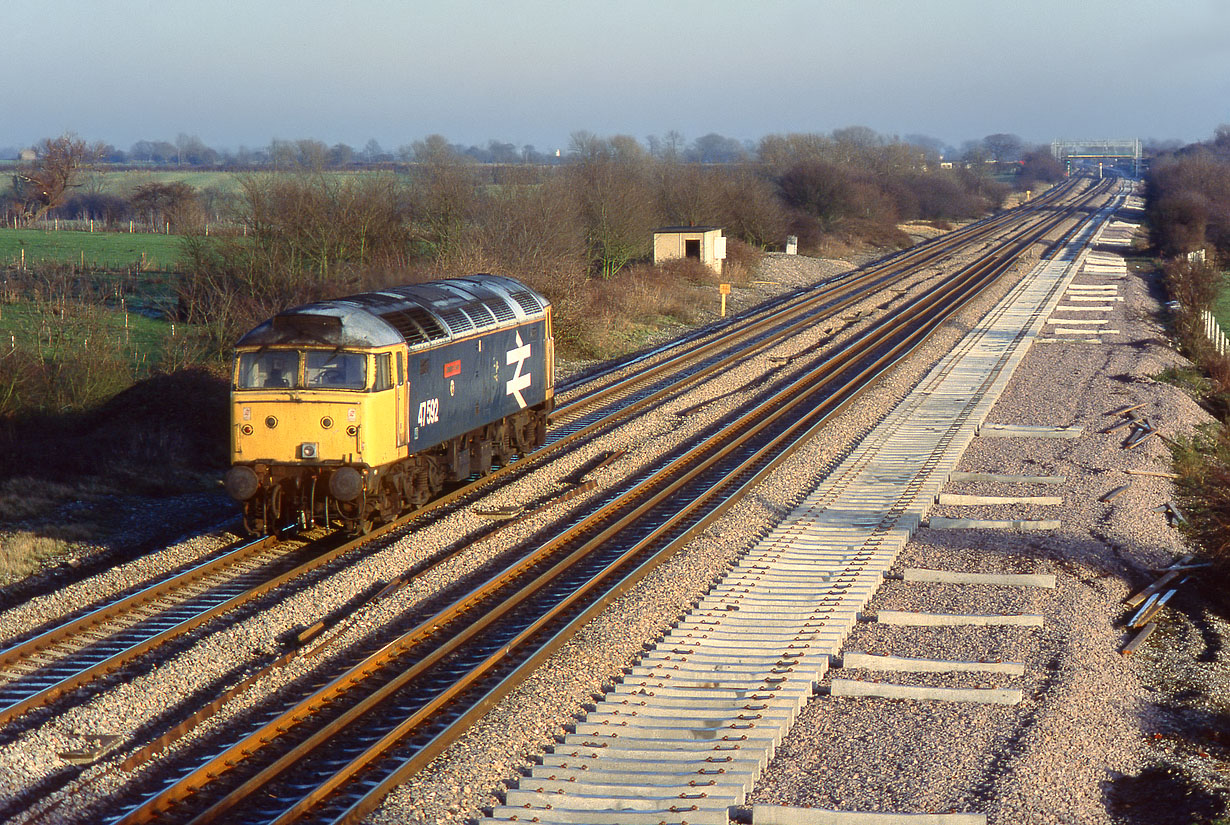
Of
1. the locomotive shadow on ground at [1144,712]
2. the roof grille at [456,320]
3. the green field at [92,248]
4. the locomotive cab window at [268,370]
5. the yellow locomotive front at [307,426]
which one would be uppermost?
the green field at [92,248]

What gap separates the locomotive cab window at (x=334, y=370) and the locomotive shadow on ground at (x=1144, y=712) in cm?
705

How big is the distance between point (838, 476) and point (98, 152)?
6154cm

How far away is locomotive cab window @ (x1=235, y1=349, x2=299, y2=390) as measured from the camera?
14.0 metres

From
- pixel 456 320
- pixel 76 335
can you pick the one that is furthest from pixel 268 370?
pixel 76 335

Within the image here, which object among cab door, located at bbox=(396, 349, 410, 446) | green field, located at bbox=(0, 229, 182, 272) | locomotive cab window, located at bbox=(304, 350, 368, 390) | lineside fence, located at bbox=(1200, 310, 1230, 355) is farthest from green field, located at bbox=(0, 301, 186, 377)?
lineside fence, located at bbox=(1200, 310, 1230, 355)

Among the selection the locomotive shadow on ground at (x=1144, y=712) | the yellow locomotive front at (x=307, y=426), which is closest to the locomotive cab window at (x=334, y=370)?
the yellow locomotive front at (x=307, y=426)

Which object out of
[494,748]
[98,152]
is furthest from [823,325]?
[98,152]

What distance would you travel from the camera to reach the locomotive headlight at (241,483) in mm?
13789

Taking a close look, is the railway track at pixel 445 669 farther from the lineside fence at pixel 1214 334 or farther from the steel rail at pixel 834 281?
the lineside fence at pixel 1214 334

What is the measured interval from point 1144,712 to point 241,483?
973 cm

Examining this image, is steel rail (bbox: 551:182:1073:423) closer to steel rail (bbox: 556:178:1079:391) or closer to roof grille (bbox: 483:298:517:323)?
steel rail (bbox: 556:178:1079:391)

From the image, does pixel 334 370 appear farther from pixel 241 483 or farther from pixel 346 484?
pixel 241 483

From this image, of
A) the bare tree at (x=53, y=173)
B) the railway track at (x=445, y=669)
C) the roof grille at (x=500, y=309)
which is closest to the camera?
the railway track at (x=445, y=669)

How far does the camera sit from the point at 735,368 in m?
28.2
